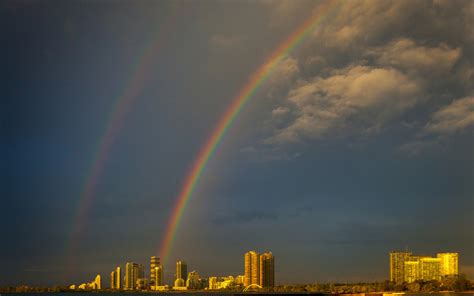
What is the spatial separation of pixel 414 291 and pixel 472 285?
77.3ft

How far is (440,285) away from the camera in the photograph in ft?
650

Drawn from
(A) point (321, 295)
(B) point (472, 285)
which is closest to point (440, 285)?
(B) point (472, 285)

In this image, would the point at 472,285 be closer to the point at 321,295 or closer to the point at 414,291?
the point at 414,291

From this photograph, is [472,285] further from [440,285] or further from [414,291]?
[414,291]

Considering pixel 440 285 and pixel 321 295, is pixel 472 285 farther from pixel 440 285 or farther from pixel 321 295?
pixel 321 295

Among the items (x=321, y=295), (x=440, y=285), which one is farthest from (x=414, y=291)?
(x=321, y=295)

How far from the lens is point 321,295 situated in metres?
187

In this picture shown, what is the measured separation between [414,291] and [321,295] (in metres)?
29.1

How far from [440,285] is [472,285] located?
10.1 metres

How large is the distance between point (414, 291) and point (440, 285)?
1580 centimetres

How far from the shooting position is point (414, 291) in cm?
18762

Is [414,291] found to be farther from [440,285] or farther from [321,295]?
[321,295]
